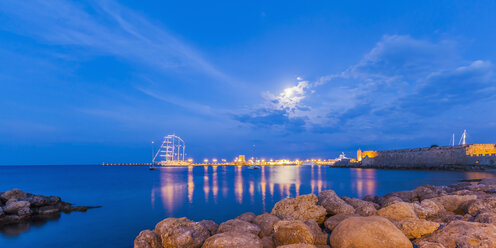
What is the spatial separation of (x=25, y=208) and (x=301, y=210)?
1561 centimetres

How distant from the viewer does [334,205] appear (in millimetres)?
9867

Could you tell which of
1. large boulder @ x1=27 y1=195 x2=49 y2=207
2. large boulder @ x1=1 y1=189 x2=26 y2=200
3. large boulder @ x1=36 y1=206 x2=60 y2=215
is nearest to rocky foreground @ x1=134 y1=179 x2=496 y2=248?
large boulder @ x1=36 y1=206 x2=60 y2=215

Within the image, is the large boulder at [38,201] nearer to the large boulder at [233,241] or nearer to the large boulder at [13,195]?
the large boulder at [13,195]

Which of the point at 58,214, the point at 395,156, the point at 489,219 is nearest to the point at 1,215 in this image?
the point at 58,214

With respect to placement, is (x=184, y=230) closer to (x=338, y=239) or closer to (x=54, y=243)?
(x=338, y=239)

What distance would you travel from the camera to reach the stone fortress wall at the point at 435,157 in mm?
57231

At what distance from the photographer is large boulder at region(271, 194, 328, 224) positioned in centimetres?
906

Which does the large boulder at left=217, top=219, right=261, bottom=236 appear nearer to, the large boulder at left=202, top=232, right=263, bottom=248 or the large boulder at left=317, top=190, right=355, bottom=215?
the large boulder at left=202, top=232, right=263, bottom=248

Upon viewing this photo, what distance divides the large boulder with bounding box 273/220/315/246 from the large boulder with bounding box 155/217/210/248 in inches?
85.2

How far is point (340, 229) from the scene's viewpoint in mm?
6195

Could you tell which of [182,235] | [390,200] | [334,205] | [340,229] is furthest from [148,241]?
[390,200]

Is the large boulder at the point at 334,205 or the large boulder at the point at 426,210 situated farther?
the large boulder at the point at 334,205

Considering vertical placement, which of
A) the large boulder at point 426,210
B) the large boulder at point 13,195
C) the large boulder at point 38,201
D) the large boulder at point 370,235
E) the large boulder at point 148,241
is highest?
the large boulder at point 370,235

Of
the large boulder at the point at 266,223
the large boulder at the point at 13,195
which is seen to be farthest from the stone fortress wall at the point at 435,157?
the large boulder at the point at 13,195
